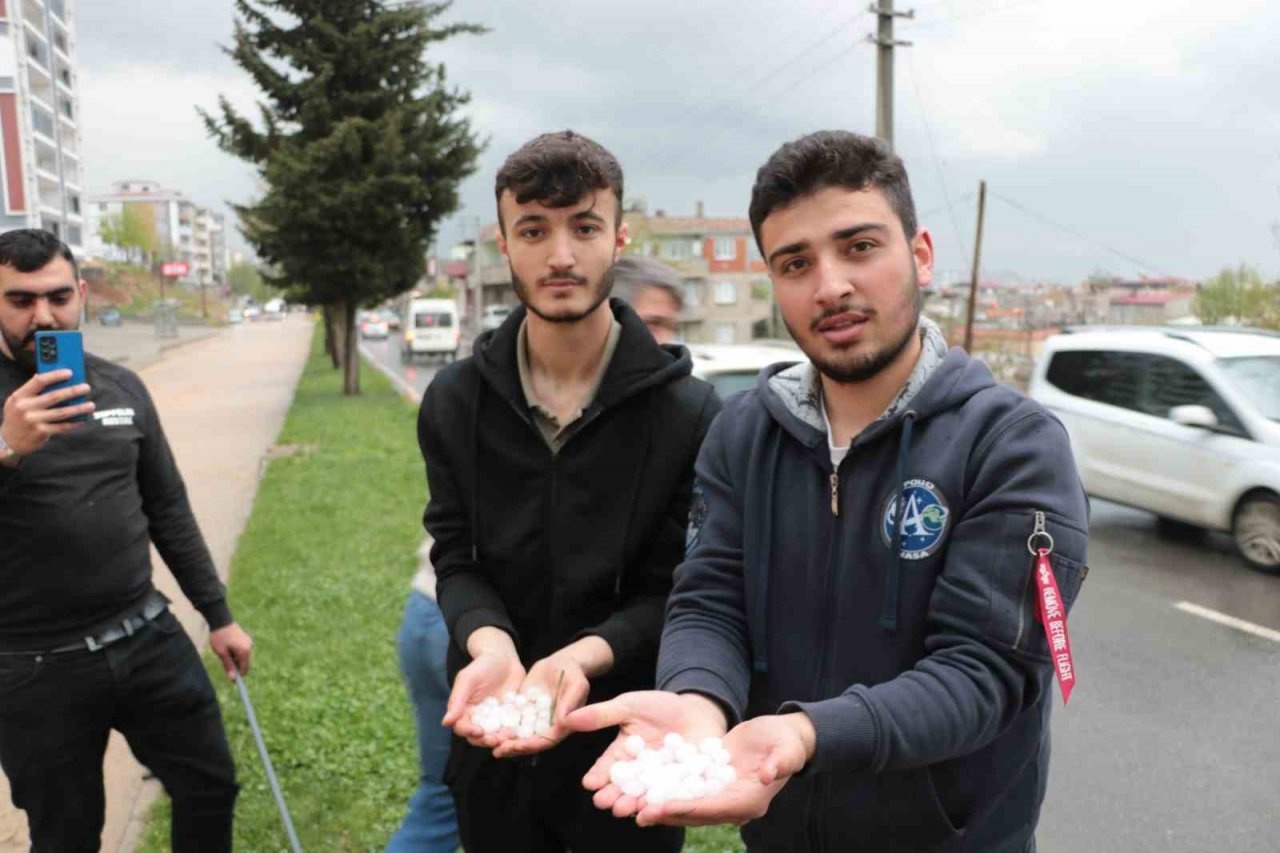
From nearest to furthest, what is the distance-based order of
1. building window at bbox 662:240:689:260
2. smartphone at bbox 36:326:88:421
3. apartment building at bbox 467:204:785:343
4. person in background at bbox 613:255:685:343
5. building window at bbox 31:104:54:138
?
1. smartphone at bbox 36:326:88:421
2. person in background at bbox 613:255:685:343
3. building window at bbox 31:104:54:138
4. apartment building at bbox 467:204:785:343
5. building window at bbox 662:240:689:260

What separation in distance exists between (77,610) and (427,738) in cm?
99

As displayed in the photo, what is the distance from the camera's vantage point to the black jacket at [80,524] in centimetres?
267

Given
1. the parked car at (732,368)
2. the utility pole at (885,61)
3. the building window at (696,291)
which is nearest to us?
the parked car at (732,368)

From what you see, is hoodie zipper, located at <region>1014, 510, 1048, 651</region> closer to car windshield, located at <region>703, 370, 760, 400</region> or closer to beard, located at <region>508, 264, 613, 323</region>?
beard, located at <region>508, 264, 613, 323</region>

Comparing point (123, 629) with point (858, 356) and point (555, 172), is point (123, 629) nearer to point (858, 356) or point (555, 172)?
point (555, 172)

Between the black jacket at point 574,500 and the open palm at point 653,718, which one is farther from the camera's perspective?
the black jacket at point 574,500

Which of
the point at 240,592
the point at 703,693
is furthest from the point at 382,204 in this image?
the point at 703,693

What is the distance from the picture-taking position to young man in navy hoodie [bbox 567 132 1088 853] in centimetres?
147

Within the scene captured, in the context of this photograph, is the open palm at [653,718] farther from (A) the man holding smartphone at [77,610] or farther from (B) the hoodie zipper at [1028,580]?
(A) the man holding smartphone at [77,610]

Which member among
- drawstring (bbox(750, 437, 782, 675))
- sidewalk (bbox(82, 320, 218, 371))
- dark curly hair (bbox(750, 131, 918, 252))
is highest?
dark curly hair (bbox(750, 131, 918, 252))

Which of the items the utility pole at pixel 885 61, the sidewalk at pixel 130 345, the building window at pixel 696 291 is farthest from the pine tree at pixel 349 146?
the building window at pixel 696 291

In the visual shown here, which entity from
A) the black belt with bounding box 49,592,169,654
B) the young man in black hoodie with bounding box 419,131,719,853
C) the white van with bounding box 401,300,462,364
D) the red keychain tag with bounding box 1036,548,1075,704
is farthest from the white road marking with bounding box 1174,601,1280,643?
the white van with bounding box 401,300,462,364

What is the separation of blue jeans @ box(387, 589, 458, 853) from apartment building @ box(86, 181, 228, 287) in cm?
15370

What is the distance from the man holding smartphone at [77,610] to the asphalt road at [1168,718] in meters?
3.12
